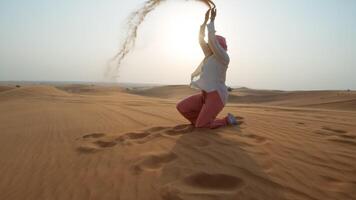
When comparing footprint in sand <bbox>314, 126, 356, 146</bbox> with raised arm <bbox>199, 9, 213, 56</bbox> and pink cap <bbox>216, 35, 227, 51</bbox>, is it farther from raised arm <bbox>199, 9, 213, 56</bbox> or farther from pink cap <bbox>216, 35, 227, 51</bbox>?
raised arm <bbox>199, 9, 213, 56</bbox>

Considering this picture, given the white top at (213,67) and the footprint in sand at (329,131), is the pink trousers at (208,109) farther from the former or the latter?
the footprint in sand at (329,131)

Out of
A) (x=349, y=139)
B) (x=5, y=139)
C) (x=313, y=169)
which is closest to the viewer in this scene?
(x=313, y=169)

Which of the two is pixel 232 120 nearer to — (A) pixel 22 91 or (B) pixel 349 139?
(B) pixel 349 139

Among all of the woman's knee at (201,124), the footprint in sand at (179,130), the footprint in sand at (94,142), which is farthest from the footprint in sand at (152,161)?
the woman's knee at (201,124)

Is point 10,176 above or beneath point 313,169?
beneath

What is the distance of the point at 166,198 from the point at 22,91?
18.1 meters

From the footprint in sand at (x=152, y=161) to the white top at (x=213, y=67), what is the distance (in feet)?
5.99

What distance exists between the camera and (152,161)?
3.74 meters

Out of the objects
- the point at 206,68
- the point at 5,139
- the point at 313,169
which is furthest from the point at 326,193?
the point at 5,139

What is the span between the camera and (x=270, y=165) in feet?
11.4

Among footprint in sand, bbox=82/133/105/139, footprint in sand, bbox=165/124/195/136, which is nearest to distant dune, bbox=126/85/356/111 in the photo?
footprint in sand, bbox=165/124/195/136

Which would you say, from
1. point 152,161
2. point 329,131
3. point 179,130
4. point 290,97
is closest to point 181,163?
point 152,161

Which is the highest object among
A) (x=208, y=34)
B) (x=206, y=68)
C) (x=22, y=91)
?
(x=208, y=34)

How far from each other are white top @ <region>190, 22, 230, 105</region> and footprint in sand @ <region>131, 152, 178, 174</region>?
1825 mm
